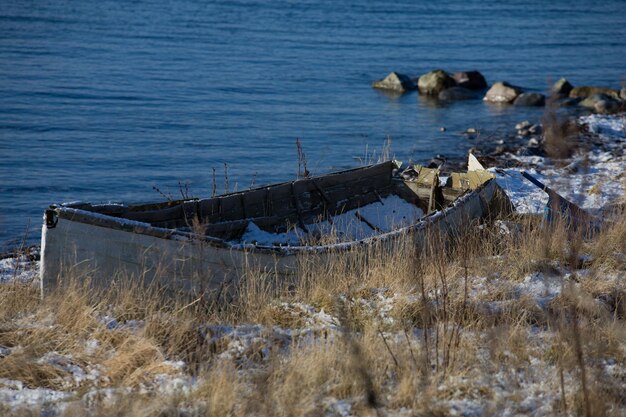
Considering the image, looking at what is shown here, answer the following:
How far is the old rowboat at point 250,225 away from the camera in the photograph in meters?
6.67

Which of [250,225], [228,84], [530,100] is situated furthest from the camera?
[228,84]

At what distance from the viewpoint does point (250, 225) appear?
867cm

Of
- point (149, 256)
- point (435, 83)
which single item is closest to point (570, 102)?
point (435, 83)

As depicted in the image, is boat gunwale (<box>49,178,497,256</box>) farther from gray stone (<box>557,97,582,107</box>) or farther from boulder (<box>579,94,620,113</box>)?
gray stone (<box>557,97,582,107</box>)

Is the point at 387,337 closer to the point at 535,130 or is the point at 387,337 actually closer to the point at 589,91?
the point at 535,130

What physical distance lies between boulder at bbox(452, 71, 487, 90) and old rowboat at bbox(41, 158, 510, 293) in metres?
16.3

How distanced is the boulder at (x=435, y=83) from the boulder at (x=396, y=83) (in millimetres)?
438

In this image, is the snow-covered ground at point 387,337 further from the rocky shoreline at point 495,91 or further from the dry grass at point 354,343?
the rocky shoreline at point 495,91

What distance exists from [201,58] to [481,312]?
25970 mm

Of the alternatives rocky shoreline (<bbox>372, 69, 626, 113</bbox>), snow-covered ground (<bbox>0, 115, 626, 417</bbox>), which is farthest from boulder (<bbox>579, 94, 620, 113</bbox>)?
snow-covered ground (<bbox>0, 115, 626, 417</bbox>)

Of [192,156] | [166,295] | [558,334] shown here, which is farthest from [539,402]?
[192,156]

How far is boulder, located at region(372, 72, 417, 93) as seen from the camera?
26500 millimetres

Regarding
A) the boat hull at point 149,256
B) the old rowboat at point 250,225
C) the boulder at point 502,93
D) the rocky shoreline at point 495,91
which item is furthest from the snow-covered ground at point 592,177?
the boulder at point 502,93

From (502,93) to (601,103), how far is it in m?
Result: 3.16
